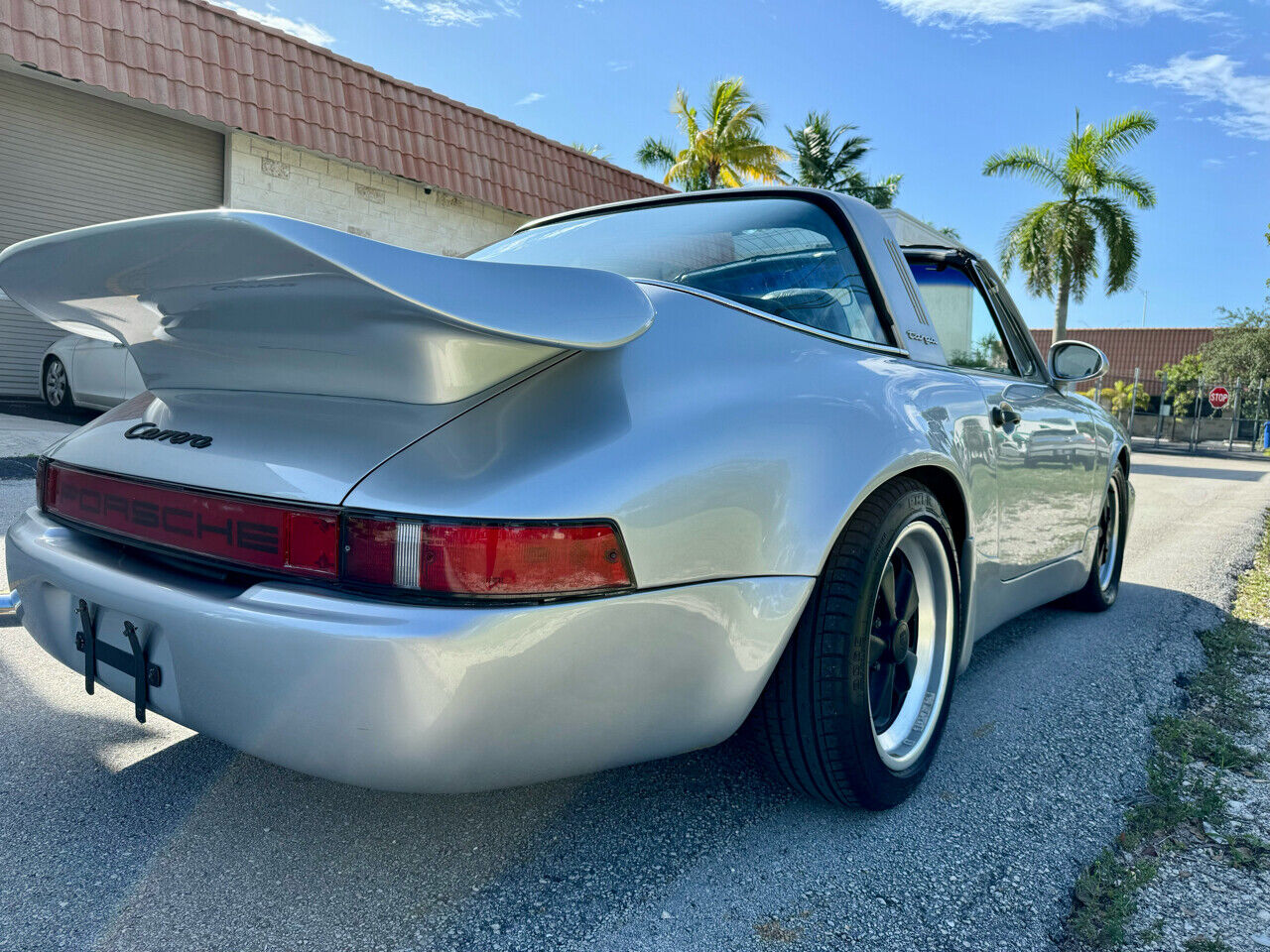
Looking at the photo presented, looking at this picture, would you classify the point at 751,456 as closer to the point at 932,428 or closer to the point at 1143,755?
the point at 932,428

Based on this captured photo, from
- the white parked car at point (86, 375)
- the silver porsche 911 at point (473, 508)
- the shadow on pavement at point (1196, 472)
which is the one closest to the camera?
the silver porsche 911 at point (473, 508)

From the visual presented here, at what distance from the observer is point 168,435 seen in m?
1.75

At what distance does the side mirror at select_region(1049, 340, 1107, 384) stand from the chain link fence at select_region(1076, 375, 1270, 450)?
26.9m

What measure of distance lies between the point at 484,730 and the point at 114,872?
0.84 metres

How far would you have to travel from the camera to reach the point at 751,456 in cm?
164

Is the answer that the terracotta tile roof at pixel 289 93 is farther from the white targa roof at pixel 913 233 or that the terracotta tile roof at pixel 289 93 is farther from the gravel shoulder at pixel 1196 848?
the gravel shoulder at pixel 1196 848

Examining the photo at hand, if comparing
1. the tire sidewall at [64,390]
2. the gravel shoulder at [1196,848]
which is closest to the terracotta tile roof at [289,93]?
the tire sidewall at [64,390]

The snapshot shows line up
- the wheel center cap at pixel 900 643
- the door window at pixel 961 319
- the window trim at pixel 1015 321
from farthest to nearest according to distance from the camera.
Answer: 1. the window trim at pixel 1015 321
2. the door window at pixel 961 319
3. the wheel center cap at pixel 900 643

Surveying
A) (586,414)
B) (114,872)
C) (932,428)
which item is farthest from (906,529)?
(114,872)

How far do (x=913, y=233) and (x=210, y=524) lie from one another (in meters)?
2.23

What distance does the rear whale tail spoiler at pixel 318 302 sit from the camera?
1271 mm

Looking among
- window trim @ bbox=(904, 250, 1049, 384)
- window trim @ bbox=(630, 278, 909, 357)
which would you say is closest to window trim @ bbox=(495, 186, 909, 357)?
window trim @ bbox=(630, 278, 909, 357)

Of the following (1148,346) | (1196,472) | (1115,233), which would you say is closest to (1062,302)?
(1115,233)

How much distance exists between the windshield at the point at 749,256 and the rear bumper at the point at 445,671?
71 cm
